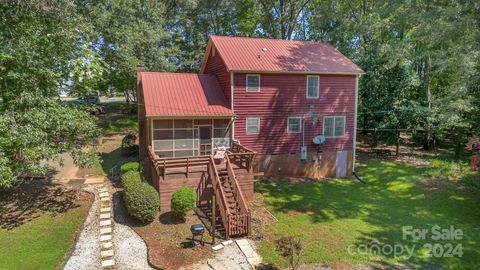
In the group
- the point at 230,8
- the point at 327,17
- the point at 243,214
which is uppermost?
the point at 230,8

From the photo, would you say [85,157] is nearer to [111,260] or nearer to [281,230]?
[111,260]

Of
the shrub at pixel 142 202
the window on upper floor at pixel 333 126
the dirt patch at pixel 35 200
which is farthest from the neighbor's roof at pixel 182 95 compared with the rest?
the window on upper floor at pixel 333 126

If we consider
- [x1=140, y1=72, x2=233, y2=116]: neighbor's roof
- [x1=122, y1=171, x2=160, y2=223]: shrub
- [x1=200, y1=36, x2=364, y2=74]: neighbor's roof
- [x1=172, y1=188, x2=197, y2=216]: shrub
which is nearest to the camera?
[x1=122, y1=171, x2=160, y2=223]: shrub

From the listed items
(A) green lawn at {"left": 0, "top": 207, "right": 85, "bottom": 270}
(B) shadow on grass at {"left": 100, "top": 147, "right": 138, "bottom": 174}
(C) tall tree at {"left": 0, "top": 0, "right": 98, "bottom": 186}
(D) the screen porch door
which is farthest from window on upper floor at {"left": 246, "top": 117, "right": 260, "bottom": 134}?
(A) green lawn at {"left": 0, "top": 207, "right": 85, "bottom": 270}

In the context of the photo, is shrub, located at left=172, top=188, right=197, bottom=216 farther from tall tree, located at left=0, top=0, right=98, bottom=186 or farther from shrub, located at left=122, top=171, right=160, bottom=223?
tall tree, located at left=0, top=0, right=98, bottom=186

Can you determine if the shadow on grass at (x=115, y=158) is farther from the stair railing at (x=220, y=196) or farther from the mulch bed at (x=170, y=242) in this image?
the stair railing at (x=220, y=196)

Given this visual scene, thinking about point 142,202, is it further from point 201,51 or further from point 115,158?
point 201,51

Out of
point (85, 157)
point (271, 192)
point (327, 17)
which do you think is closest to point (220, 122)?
point (271, 192)
